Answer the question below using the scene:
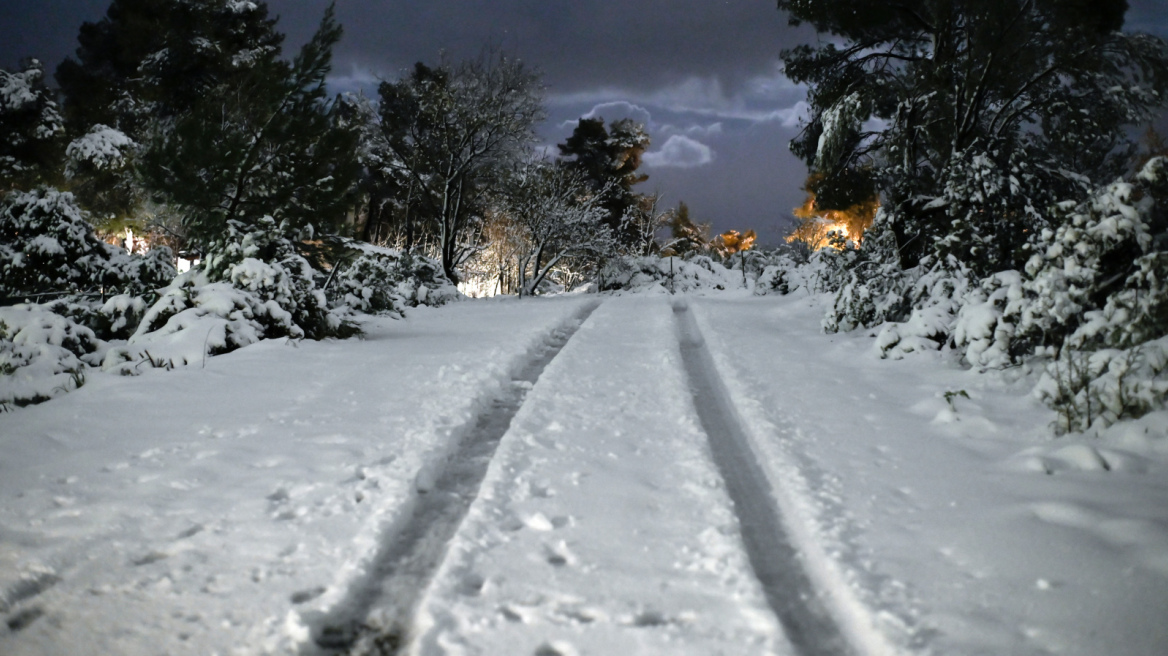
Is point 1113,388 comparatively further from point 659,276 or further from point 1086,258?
point 659,276

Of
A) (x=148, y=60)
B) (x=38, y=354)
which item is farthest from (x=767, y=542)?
(x=148, y=60)

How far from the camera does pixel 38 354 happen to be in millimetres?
5836

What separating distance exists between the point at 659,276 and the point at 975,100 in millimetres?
17647

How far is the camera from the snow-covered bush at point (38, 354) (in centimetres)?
529

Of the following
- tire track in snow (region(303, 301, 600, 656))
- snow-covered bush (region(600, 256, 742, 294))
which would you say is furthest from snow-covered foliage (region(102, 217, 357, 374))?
snow-covered bush (region(600, 256, 742, 294))

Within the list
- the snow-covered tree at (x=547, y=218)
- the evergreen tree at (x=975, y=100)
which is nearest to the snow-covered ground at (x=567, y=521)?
the evergreen tree at (x=975, y=100)

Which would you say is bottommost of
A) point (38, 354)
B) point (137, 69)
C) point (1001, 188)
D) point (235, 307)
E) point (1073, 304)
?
point (38, 354)

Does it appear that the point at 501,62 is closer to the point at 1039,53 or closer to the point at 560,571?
the point at 1039,53

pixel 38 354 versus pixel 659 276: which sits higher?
pixel 659 276

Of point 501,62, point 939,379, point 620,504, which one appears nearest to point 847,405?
point 939,379

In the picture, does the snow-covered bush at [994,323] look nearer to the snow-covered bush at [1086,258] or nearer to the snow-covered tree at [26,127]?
the snow-covered bush at [1086,258]

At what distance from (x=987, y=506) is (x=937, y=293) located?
492cm

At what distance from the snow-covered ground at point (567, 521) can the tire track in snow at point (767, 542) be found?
0.09 ft

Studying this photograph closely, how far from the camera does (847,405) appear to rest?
5230mm
